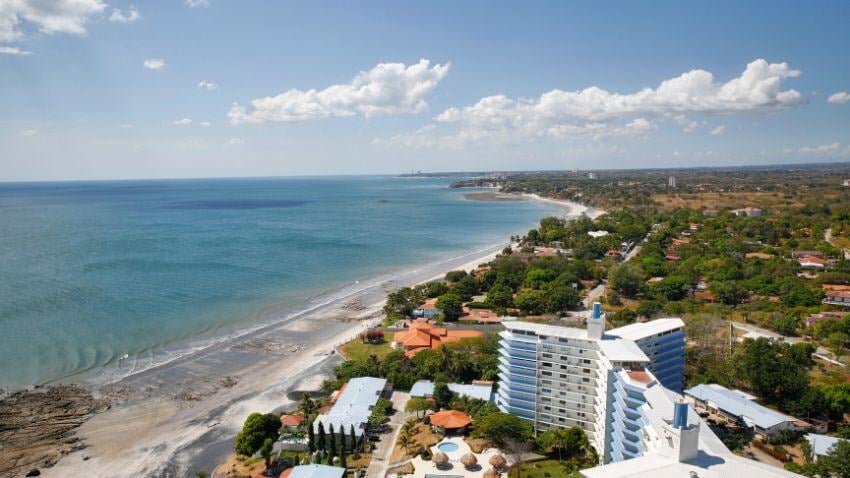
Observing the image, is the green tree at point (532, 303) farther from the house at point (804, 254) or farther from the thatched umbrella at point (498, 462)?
the house at point (804, 254)

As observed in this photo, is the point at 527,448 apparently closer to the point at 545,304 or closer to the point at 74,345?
the point at 545,304

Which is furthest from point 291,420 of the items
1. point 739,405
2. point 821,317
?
point 821,317

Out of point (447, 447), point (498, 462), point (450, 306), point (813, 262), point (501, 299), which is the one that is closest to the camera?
point (498, 462)

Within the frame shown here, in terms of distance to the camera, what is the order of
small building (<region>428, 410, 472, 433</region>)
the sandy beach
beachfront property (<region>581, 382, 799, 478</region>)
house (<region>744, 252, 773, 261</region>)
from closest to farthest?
beachfront property (<region>581, 382, 799, 478</region>), the sandy beach, small building (<region>428, 410, 472, 433</region>), house (<region>744, 252, 773, 261</region>)

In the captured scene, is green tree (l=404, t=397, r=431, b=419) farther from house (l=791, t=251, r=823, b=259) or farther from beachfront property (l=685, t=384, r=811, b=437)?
house (l=791, t=251, r=823, b=259)

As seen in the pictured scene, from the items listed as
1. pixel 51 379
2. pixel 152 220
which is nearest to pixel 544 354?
pixel 51 379

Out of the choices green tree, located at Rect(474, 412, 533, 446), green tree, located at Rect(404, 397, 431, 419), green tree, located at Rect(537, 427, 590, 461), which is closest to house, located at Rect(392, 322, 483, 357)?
green tree, located at Rect(404, 397, 431, 419)

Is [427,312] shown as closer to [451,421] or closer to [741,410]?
[451,421]
